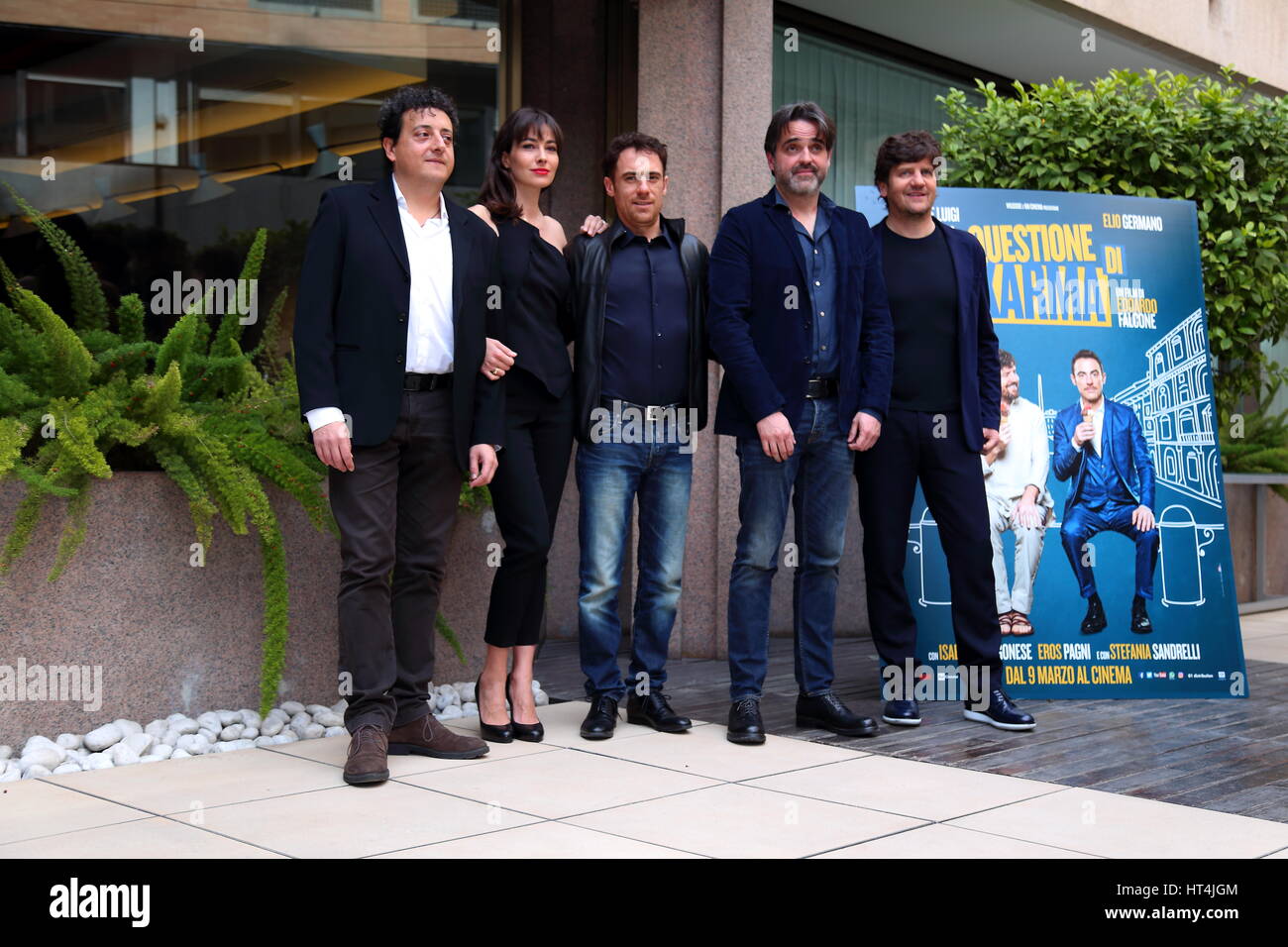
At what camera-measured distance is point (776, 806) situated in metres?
4.02

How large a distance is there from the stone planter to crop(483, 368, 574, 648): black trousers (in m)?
0.88

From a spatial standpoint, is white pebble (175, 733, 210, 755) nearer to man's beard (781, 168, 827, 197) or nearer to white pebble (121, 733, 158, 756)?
white pebble (121, 733, 158, 756)

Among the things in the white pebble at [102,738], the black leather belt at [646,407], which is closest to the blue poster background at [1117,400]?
the black leather belt at [646,407]

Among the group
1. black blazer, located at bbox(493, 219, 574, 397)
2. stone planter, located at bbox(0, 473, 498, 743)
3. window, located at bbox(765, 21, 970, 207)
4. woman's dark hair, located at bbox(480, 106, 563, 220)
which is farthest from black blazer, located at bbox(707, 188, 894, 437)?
window, located at bbox(765, 21, 970, 207)

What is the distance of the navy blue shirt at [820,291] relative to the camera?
5035 millimetres

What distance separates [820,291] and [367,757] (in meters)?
2.24

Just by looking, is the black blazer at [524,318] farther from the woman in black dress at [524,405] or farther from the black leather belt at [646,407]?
the black leather belt at [646,407]

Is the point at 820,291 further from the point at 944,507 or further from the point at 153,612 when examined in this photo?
the point at 153,612

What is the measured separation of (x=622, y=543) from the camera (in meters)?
5.14

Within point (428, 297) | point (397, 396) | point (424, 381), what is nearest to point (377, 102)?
point (428, 297)

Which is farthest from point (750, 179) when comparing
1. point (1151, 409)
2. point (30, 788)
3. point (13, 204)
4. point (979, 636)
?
point (30, 788)

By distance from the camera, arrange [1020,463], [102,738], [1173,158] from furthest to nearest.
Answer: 1. [1173,158]
2. [1020,463]
3. [102,738]
